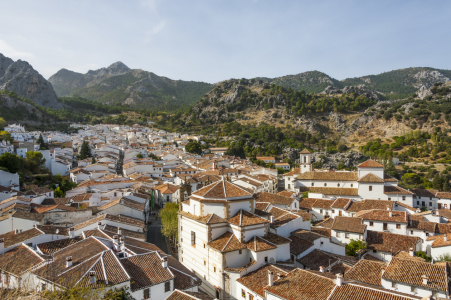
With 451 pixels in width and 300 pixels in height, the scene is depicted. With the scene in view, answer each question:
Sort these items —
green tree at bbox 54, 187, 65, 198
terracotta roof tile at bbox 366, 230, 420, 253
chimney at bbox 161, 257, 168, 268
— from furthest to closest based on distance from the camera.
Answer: green tree at bbox 54, 187, 65, 198 → terracotta roof tile at bbox 366, 230, 420, 253 → chimney at bbox 161, 257, 168, 268

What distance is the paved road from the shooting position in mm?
24869

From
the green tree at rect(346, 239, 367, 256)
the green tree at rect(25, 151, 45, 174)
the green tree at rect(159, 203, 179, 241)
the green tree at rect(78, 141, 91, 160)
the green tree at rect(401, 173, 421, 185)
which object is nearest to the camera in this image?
the green tree at rect(346, 239, 367, 256)

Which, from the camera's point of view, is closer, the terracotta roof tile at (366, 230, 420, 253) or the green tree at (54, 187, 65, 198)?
the terracotta roof tile at (366, 230, 420, 253)

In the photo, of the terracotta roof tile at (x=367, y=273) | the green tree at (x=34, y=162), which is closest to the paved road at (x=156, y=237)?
the terracotta roof tile at (x=367, y=273)

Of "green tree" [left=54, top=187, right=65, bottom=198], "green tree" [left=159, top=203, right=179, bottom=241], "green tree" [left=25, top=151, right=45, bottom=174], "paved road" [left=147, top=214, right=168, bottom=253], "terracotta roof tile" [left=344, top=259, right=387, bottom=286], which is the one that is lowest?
"paved road" [left=147, top=214, right=168, bottom=253]

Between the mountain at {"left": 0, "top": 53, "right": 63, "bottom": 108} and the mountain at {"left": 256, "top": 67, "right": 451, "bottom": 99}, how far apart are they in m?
131

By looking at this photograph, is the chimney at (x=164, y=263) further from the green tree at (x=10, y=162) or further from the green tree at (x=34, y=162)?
the green tree at (x=34, y=162)

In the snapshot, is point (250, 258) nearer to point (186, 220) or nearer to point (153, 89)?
point (186, 220)

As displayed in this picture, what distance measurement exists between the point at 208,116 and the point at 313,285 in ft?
358

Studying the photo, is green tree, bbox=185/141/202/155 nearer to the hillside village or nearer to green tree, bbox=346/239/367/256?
the hillside village

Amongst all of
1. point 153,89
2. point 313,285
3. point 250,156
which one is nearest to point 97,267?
point 313,285

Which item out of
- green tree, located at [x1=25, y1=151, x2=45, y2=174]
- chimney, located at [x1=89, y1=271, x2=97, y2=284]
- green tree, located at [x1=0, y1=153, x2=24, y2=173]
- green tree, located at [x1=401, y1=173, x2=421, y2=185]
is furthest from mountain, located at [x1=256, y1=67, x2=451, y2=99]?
chimney, located at [x1=89, y1=271, x2=97, y2=284]

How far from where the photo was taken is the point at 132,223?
21.7 metres

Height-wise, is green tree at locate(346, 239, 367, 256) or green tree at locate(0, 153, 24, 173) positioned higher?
green tree at locate(0, 153, 24, 173)
